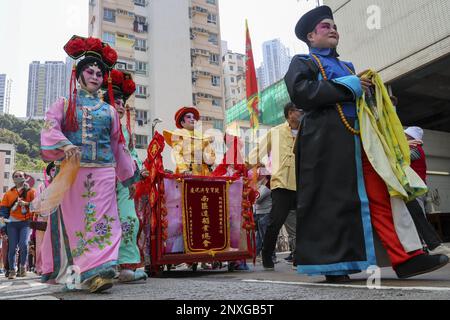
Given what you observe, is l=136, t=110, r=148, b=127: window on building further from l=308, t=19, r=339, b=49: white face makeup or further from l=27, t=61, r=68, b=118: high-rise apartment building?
l=27, t=61, r=68, b=118: high-rise apartment building

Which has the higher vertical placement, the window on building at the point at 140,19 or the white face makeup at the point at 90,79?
the window on building at the point at 140,19

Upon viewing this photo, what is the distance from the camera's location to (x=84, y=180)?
3.41 meters

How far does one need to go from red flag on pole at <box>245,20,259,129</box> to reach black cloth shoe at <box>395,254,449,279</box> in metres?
6.71

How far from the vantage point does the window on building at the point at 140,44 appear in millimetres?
38625

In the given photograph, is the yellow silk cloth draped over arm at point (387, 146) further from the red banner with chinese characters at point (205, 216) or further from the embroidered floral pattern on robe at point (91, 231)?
the red banner with chinese characters at point (205, 216)

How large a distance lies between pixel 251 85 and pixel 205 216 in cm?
830

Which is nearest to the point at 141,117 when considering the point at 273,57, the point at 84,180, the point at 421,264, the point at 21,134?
the point at 84,180

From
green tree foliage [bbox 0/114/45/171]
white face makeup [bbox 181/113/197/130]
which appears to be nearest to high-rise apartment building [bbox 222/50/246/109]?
green tree foliage [bbox 0/114/45/171]

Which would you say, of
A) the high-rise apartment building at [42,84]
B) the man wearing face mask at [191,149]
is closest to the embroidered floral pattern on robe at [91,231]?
the man wearing face mask at [191,149]

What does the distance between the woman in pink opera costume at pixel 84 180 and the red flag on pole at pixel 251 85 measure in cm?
578

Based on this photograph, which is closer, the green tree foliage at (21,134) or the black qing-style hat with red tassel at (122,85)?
the black qing-style hat with red tassel at (122,85)

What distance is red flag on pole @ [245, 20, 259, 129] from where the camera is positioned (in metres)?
11.2

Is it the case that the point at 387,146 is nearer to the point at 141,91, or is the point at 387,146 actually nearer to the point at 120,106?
the point at 120,106

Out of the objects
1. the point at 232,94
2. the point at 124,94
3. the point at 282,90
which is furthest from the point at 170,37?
the point at 124,94
